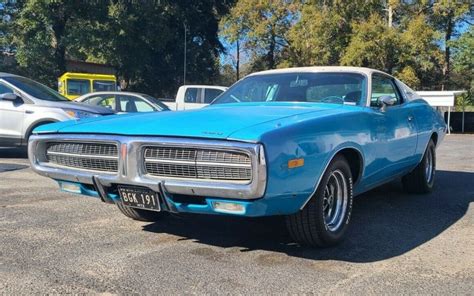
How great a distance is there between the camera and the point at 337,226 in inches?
173

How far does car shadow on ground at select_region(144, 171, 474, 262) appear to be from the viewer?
170 inches

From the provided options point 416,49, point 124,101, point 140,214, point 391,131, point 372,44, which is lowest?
point 140,214

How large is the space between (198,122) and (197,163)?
44 centimetres

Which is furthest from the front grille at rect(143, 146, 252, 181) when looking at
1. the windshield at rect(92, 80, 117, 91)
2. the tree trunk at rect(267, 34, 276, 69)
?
the tree trunk at rect(267, 34, 276, 69)

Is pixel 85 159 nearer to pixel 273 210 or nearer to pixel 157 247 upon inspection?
pixel 157 247

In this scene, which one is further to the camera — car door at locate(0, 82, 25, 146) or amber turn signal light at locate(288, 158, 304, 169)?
car door at locate(0, 82, 25, 146)

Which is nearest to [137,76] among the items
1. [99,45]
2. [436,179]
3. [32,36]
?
[99,45]

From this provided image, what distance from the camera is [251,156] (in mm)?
3451

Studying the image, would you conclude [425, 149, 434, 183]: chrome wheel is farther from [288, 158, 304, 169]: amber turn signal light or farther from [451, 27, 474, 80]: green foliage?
[451, 27, 474, 80]: green foliage

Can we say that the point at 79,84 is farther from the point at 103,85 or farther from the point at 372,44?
the point at 372,44

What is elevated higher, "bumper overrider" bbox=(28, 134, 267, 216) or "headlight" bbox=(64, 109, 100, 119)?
"headlight" bbox=(64, 109, 100, 119)

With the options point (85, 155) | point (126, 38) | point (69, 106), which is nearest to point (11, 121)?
point (69, 106)

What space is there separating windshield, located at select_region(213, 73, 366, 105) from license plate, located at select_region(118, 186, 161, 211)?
6.72 ft

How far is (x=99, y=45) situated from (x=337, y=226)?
28776mm
